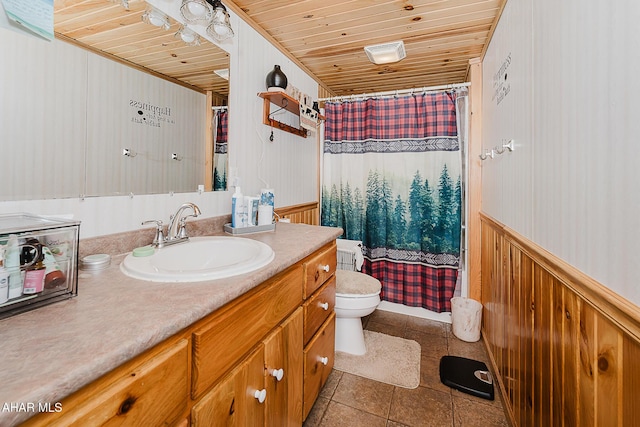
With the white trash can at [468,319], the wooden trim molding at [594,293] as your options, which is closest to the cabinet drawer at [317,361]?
the wooden trim molding at [594,293]

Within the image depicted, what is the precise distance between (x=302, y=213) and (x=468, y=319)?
5.02ft

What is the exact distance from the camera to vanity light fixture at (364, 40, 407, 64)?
1.99m

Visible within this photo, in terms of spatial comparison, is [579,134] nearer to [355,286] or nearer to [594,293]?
[594,293]

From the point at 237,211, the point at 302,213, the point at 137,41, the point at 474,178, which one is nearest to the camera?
the point at 137,41

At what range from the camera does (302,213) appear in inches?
101

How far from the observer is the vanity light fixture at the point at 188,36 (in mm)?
1317

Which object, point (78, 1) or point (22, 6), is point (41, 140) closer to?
point (22, 6)

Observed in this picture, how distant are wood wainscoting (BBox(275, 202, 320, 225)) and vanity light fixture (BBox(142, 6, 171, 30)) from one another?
1.24 metres

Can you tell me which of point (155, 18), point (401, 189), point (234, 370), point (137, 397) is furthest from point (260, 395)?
point (401, 189)

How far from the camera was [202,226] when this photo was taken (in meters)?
1.43

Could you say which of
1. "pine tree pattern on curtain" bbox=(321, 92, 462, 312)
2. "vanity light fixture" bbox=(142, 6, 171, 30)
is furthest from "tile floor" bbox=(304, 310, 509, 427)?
"vanity light fixture" bbox=(142, 6, 171, 30)

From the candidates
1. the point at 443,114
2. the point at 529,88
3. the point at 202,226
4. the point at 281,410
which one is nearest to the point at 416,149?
the point at 443,114

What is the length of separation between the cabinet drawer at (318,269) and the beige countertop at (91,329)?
14.4 inches

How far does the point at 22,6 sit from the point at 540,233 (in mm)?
1781
